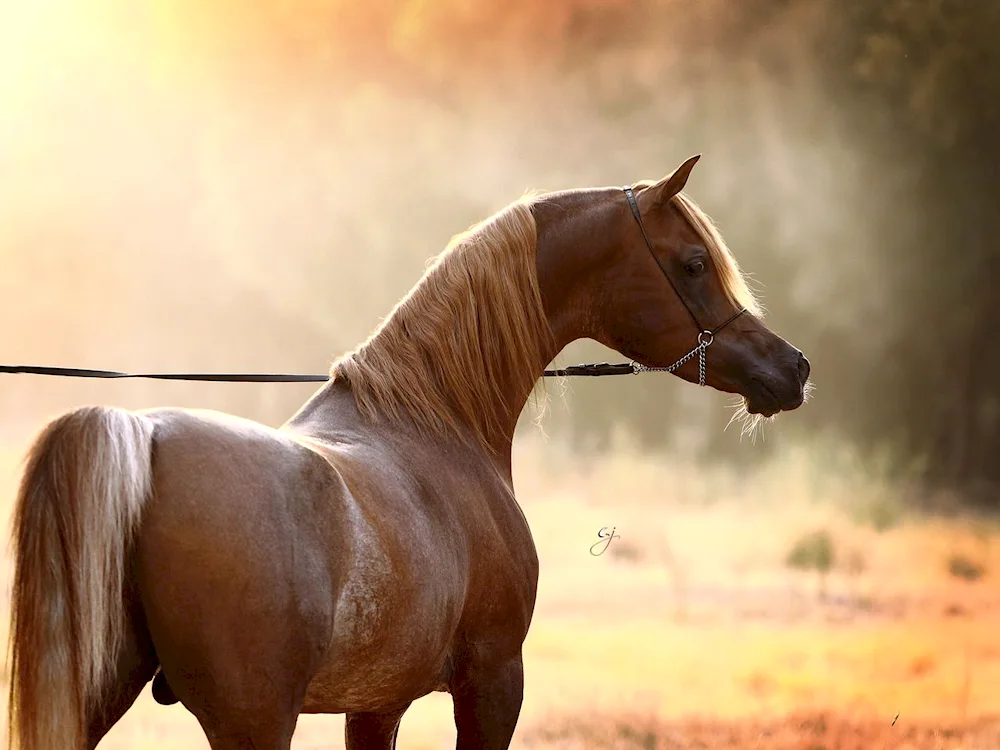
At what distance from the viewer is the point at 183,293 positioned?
3.71 meters

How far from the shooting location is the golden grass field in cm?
381

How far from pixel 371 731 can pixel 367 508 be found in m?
0.62

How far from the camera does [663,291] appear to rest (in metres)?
2.11

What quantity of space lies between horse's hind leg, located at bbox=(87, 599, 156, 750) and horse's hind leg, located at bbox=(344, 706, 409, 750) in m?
0.63

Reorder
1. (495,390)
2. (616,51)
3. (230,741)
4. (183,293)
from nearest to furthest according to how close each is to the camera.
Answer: (230,741)
(495,390)
(183,293)
(616,51)

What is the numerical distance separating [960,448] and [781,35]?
1.80 meters

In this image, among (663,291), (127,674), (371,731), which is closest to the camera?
(127,674)

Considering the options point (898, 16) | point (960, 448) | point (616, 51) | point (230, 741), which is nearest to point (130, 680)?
point (230, 741)

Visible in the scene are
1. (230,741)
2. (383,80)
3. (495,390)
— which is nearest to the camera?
(230,741)

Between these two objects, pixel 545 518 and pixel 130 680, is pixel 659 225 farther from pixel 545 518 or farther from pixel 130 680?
pixel 545 518

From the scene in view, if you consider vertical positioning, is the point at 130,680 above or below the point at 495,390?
below

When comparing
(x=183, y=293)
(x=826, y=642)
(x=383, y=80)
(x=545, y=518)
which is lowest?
(x=826, y=642)
